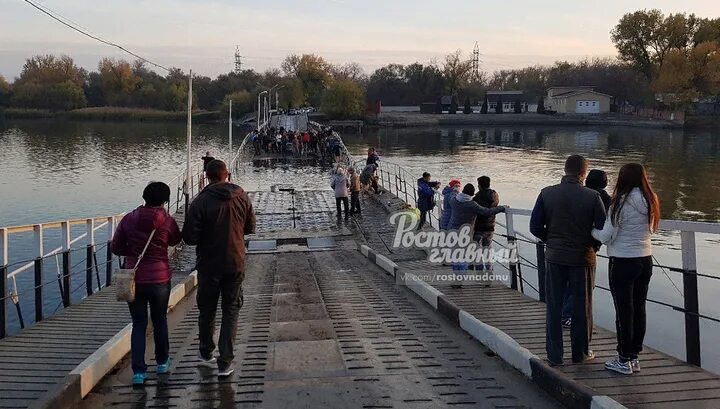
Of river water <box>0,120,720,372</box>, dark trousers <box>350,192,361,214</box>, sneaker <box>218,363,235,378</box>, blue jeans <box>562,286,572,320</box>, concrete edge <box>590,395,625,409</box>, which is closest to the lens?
concrete edge <box>590,395,625,409</box>

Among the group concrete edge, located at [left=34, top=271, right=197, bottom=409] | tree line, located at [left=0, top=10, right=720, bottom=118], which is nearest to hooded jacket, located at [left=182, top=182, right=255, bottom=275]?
concrete edge, located at [left=34, top=271, right=197, bottom=409]

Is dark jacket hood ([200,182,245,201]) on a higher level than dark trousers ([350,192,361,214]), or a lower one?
higher

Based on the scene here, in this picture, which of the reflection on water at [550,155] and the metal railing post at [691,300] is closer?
the metal railing post at [691,300]

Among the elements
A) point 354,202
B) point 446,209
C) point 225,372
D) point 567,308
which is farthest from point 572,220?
point 354,202

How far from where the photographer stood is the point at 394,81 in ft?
417

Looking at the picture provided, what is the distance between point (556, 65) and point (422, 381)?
455 ft

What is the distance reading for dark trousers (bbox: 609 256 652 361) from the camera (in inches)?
189

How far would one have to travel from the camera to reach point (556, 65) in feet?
443

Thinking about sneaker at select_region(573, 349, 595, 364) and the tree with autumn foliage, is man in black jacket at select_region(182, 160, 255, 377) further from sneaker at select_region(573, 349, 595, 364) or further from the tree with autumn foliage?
the tree with autumn foliage

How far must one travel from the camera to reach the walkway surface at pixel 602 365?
437 centimetres

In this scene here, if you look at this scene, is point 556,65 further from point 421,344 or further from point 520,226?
point 421,344

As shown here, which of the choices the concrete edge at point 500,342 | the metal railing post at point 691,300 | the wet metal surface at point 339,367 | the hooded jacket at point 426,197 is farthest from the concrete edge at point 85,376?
the hooded jacket at point 426,197

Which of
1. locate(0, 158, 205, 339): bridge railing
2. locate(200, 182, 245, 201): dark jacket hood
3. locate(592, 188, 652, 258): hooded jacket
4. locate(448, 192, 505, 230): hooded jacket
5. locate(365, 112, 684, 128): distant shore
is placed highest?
locate(365, 112, 684, 128): distant shore

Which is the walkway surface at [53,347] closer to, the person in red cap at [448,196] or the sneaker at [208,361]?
the sneaker at [208,361]
